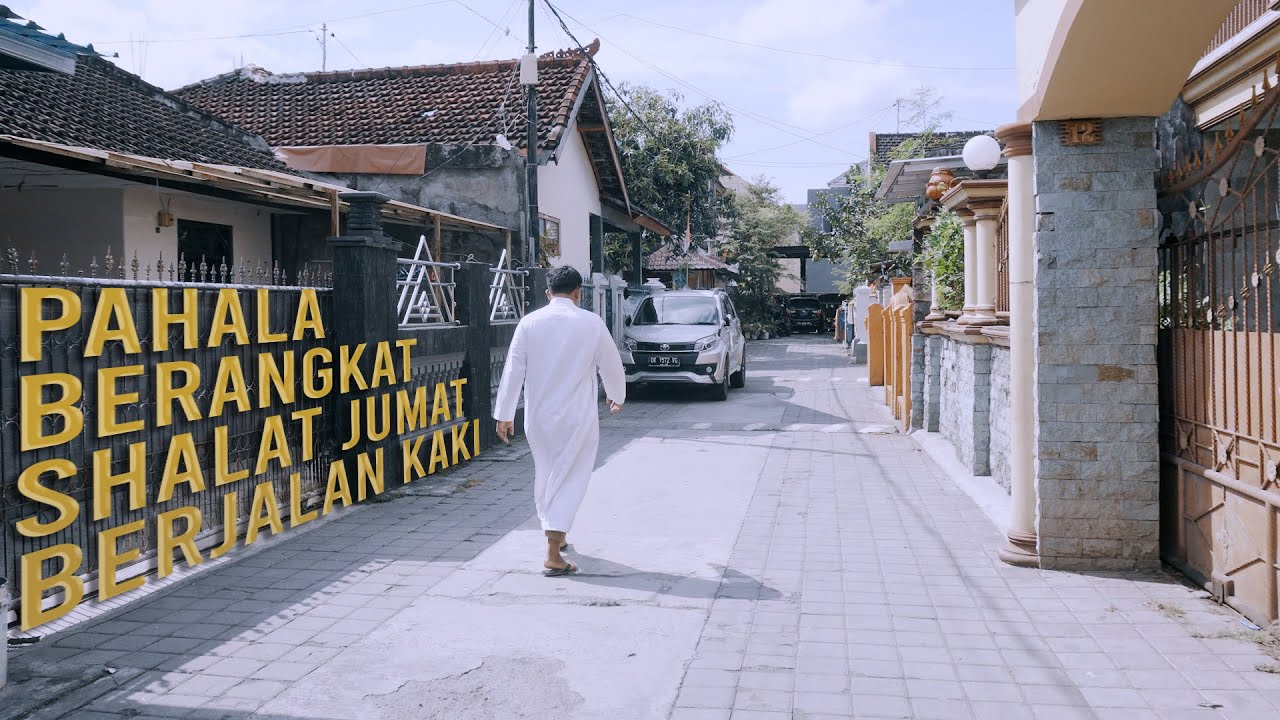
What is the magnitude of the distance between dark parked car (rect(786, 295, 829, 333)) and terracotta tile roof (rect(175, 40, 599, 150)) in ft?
104

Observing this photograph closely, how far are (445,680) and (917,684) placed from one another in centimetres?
192

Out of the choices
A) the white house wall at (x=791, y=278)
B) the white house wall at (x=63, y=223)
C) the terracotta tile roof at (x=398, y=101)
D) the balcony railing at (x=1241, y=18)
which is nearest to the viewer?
the balcony railing at (x=1241, y=18)

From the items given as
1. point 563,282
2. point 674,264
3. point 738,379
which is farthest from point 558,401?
point 674,264

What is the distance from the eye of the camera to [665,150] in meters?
27.7

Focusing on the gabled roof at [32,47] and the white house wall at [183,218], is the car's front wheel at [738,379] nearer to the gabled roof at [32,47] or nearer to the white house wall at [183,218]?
the white house wall at [183,218]

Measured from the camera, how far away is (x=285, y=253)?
52.1 ft

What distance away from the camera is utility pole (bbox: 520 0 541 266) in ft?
48.4

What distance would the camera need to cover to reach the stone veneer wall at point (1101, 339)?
Answer: 579cm

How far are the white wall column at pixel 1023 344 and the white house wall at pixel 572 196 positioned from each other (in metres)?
11.4

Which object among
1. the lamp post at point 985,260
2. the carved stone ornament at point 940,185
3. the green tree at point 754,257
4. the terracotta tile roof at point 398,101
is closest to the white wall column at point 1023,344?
the lamp post at point 985,260

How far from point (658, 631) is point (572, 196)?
603 inches

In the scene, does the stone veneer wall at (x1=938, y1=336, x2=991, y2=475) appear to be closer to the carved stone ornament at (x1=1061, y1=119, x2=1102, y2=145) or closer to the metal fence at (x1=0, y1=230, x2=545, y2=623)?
the carved stone ornament at (x1=1061, y1=119, x2=1102, y2=145)

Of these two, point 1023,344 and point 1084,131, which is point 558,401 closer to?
point 1023,344

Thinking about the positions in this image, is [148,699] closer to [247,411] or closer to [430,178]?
[247,411]
